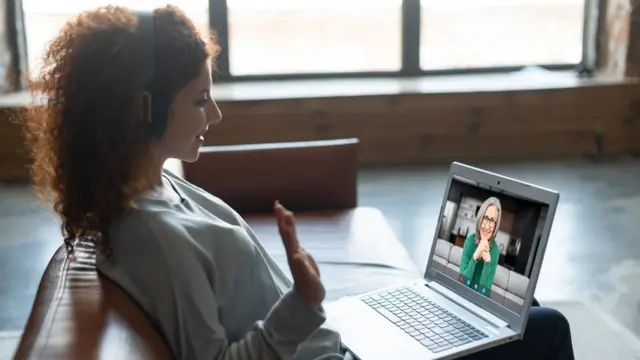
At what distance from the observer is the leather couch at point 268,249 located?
940 mm

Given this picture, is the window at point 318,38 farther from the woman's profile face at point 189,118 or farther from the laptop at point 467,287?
the woman's profile face at point 189,118

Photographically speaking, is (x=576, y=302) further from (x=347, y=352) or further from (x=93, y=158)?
(x=93, y=158)

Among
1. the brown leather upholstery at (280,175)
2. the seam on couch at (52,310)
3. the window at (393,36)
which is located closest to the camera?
the seam on couch at (52,310)

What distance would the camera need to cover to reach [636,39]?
429 cm

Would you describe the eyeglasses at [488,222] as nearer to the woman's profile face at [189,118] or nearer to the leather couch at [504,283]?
the leather couch at [504,283]

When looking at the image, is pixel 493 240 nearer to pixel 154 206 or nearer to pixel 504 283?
pixel 504 283

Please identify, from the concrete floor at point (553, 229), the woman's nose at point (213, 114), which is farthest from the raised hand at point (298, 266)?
the concrete floor at point (553, 229)

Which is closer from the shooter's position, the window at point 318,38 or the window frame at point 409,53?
the window frame at point 409,53

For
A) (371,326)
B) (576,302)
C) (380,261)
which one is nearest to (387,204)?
(576,302)

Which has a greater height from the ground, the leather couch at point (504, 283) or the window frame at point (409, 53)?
the window frame at point (409, 53)

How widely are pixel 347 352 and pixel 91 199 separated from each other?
0.48m

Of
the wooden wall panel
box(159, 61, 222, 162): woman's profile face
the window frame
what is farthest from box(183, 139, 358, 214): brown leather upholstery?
the window frame

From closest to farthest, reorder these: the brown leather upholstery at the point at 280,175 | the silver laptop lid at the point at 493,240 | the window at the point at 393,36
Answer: the silver laptop lid at the point at 493,240, the brown leather upholstery at the point at 280,175, the window at the point at 393,36

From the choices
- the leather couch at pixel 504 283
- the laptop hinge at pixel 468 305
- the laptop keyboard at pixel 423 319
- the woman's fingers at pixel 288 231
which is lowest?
the laptop keyboard at pixel 423 319
